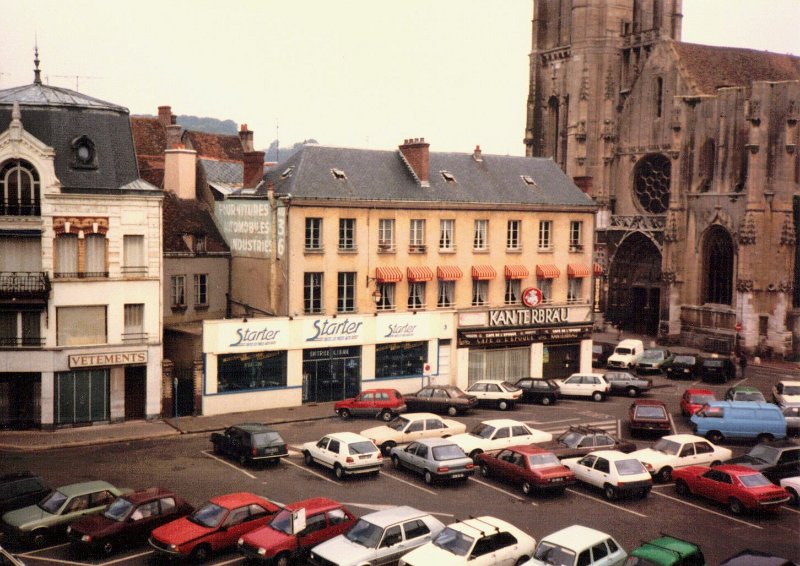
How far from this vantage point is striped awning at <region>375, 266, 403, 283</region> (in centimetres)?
4453

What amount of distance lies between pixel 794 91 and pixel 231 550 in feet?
174

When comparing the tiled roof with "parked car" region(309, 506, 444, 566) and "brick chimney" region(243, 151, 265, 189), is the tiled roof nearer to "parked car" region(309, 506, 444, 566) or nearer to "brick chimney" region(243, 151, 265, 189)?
"brick chimney" region(243, 151, 265, 189)

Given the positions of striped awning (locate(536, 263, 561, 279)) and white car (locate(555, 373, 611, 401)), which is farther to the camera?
striped awning (locate(536, 263, 561, 279))

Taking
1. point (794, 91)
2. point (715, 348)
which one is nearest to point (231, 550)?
point (715, 348)

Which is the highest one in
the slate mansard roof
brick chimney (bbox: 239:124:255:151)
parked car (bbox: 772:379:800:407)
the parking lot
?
brick chimney (bbox: 239:124:255:151)

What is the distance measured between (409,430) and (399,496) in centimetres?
578

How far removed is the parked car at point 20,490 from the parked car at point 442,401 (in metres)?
17.8

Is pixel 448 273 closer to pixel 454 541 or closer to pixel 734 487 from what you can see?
pixel 734 487

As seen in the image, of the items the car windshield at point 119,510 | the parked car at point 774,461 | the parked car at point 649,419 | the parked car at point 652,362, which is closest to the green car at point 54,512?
the car windshield at point 119,510

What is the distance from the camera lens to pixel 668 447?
102ft

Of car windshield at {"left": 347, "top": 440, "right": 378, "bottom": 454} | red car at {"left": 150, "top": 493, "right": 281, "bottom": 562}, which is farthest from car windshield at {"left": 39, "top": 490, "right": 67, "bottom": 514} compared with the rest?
car windshield at {"left": 347, "top": 440, "right": 378, "bottom": 454}

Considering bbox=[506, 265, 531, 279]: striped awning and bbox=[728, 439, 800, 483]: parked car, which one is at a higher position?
bbox=[506, 265, 531, 279]: striped awning

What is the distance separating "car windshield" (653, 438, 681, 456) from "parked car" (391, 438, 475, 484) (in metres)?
6.75

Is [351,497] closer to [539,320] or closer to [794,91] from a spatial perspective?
[539,320]
